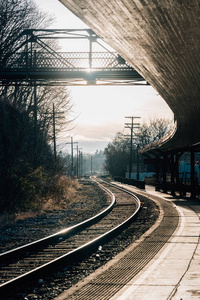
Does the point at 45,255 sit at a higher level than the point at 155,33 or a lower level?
lower

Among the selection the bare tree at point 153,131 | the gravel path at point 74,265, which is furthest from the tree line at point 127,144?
the gravel path at point 74,265

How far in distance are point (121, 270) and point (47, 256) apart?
2.00 m

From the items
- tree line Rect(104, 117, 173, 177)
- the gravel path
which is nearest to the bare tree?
tree line Rect(104, 117, 173, 177)

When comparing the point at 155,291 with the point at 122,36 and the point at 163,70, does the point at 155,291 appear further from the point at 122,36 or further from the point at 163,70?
the point at 163,70

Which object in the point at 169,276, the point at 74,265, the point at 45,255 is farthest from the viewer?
the point at 45,255

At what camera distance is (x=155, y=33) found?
6688 millimetres

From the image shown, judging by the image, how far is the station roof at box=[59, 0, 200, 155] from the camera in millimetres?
5583

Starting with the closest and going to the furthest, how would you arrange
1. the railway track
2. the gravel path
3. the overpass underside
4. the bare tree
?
1. the overpass underside
2. the gravel path
3. the railway track
4. the bare tree

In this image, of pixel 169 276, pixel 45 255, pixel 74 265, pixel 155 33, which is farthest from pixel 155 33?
pixel 45 255

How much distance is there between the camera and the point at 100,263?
800 cm

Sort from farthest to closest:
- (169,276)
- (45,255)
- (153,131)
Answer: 1. (153,131)
2. (45,255)
3. (169,276)

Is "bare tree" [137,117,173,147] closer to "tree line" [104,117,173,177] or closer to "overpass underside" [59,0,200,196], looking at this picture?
"tree line" [104,117,173,177]

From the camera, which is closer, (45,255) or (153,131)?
(45,255)

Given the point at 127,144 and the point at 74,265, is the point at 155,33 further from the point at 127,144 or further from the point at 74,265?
the point at 127,144
